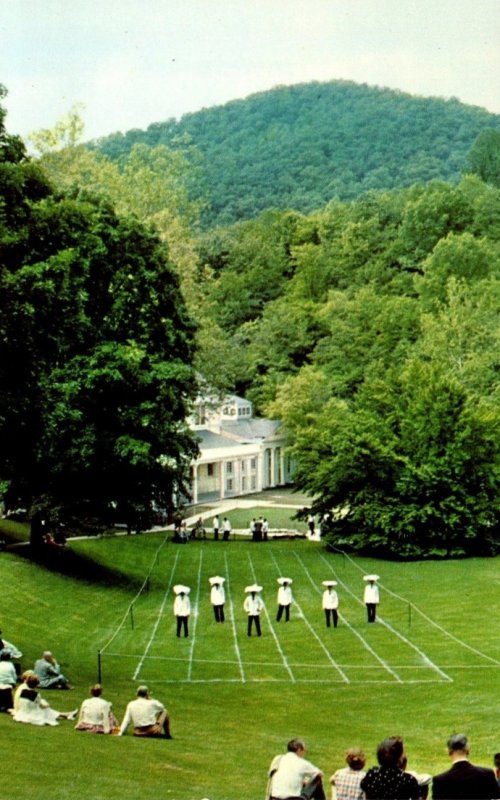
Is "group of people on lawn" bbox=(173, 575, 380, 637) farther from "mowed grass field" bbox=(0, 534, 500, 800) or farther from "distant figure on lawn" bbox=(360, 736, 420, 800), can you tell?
"distant figure on lawn" bbox=(360, 736, 420, 800)

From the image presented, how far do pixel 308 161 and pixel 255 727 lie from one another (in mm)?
136389

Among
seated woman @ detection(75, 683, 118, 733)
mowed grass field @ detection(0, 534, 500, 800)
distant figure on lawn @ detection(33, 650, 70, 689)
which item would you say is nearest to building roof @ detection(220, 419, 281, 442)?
mowed grass field @ detection(0, 534, 500, 800)

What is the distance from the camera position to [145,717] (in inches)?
765

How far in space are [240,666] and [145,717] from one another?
427 inches

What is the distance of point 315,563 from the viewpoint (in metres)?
53.2

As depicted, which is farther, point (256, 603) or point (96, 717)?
point (256, 603)

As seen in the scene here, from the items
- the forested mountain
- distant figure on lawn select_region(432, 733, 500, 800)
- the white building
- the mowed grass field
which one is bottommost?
the mowed grass field

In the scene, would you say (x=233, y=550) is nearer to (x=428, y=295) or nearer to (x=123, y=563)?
(x=123, y=563)

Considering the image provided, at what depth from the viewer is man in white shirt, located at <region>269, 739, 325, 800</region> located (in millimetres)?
12969

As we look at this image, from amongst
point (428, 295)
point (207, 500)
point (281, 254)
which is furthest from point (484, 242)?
point (207, 500)

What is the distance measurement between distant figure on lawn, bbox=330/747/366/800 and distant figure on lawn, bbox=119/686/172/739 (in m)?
6.76

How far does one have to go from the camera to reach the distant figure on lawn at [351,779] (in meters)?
12.7

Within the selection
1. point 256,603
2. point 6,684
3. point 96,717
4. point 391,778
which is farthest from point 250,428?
point 391,778

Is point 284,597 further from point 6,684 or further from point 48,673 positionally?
point 6,684
